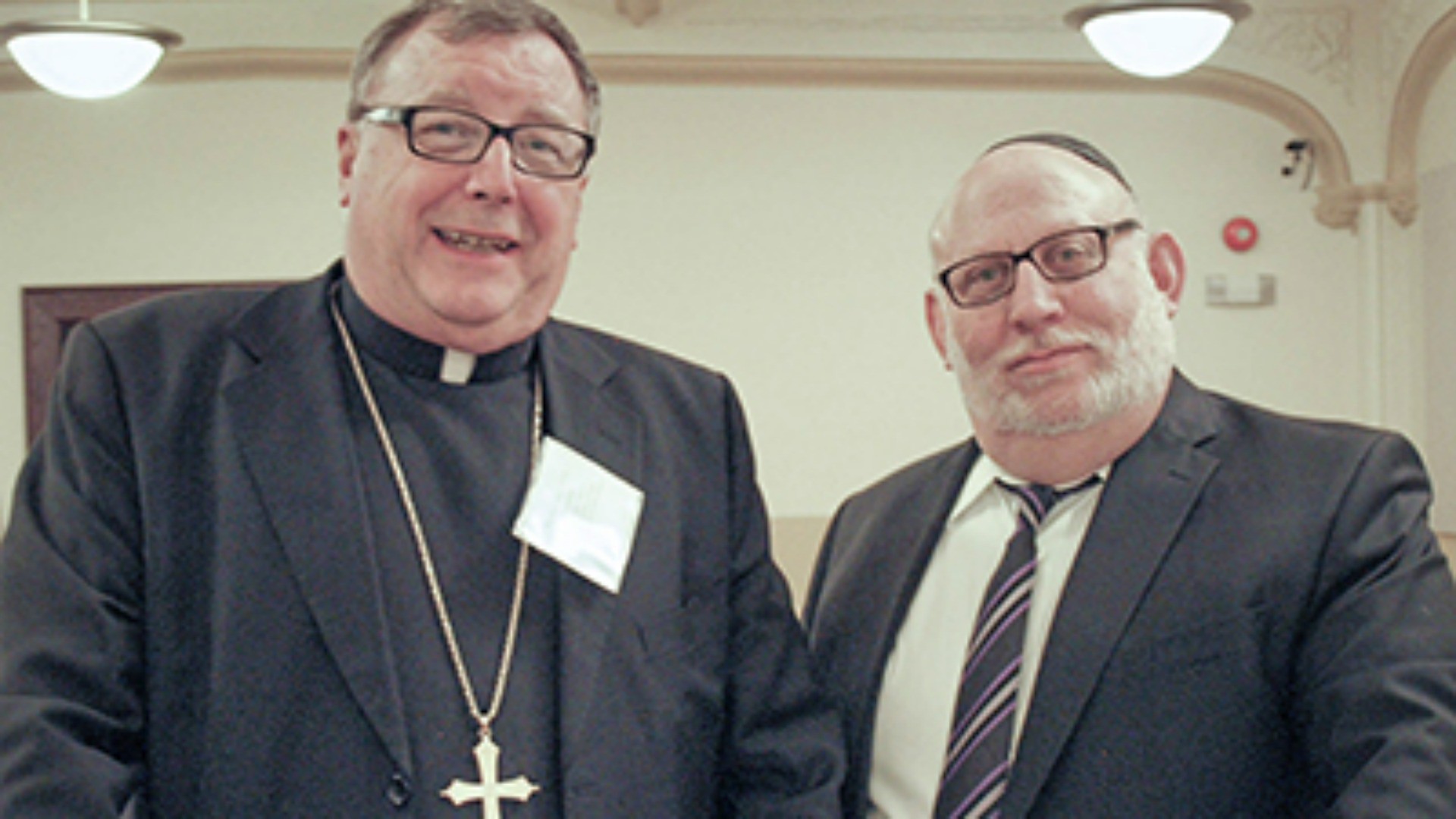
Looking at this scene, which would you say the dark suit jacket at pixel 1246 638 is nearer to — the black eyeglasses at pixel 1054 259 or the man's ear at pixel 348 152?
the black eyeglasses at pixel 1054 259

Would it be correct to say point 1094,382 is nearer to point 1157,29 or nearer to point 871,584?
point 871,584

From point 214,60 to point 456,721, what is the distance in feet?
18.8

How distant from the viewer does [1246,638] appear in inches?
77.9

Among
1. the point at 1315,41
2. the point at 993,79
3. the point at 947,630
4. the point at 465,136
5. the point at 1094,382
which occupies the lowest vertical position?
the point at 947,630

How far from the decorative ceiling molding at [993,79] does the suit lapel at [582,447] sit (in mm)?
4953

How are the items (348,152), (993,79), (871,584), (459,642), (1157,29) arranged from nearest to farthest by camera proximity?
(459,642) < (348,152) < (871,584) < (1157,29) < (993,79)

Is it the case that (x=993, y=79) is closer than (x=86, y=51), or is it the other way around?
(x=86, y=51)

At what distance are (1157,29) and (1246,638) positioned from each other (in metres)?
3.24

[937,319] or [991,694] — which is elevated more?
[937,319]

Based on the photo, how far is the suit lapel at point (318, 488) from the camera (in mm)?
1751

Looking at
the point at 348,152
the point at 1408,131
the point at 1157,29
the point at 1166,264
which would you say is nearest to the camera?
the point at 348,152

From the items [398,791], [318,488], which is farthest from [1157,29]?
[398,791]

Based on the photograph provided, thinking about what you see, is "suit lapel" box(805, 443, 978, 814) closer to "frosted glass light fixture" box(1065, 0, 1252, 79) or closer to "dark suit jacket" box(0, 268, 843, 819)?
"dark suit jacket" box(0, 268, 843, 819)

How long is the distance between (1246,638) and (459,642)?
1077 millimetres
